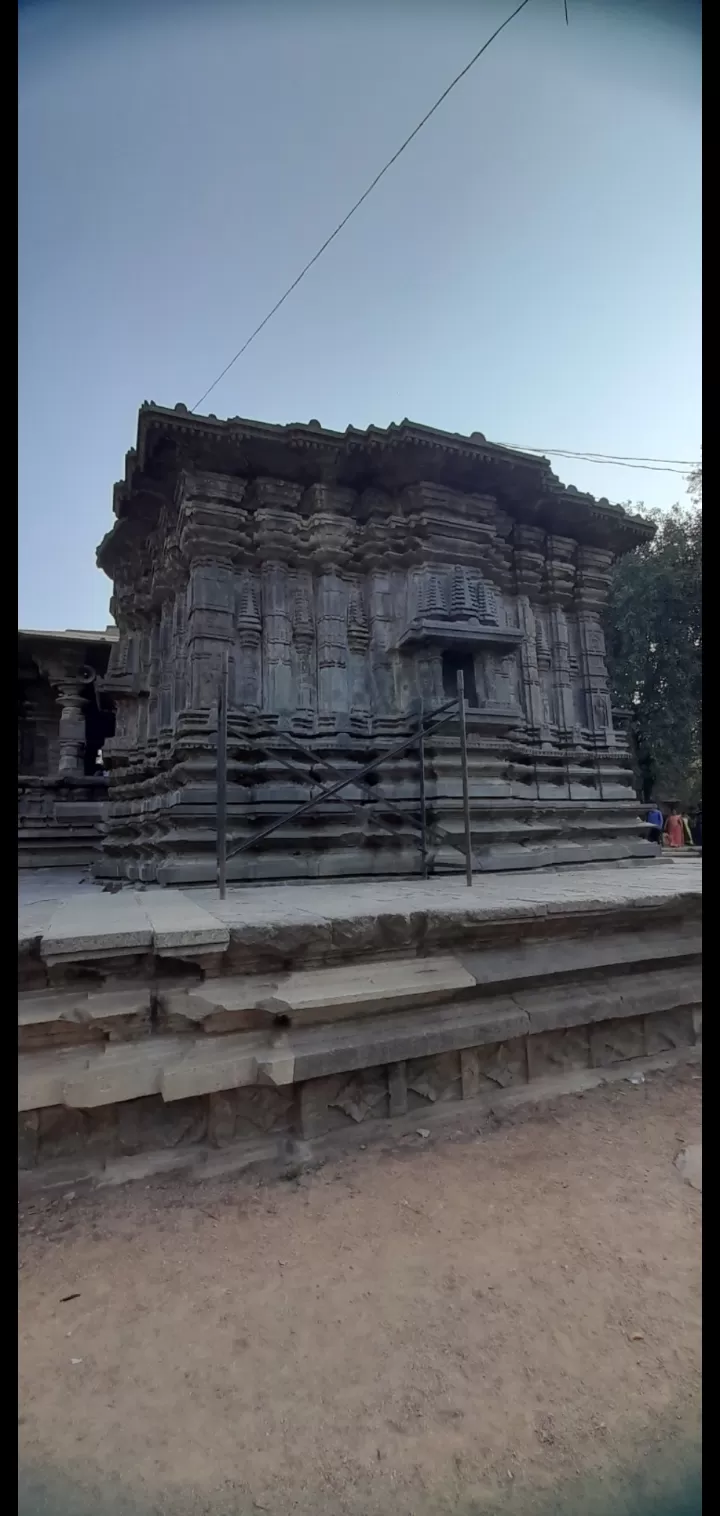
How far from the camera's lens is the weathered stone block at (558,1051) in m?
3.52

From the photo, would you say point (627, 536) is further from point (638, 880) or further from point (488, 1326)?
point (488, 1326)

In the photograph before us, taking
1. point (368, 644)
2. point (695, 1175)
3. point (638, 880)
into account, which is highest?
point (368, 644)

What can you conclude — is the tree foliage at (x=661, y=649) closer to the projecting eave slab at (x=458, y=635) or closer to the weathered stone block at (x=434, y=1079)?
the projecting eave slab at (x=458, y=635)

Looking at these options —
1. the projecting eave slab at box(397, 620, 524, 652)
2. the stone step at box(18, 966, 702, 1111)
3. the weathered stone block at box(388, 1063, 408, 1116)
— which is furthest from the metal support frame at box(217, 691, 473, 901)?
the weathered stone block at box(388, 1063, 408, 1116)

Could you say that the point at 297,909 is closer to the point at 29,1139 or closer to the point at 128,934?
the point at 128,934

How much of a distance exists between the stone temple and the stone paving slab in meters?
0.87

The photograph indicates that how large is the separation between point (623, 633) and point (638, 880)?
11.0m

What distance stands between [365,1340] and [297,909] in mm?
1836

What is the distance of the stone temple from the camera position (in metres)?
5.81

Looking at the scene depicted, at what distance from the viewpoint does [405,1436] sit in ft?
5.35

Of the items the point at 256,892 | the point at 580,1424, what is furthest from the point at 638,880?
the point at 580,1424

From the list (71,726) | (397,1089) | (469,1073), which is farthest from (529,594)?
(71,726)

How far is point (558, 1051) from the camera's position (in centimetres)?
362

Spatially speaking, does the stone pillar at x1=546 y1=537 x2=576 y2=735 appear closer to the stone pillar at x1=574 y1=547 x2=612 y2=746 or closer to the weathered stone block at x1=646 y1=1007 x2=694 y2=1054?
the stone pillar at x1=574 y1=547 x2=612 y2=746
